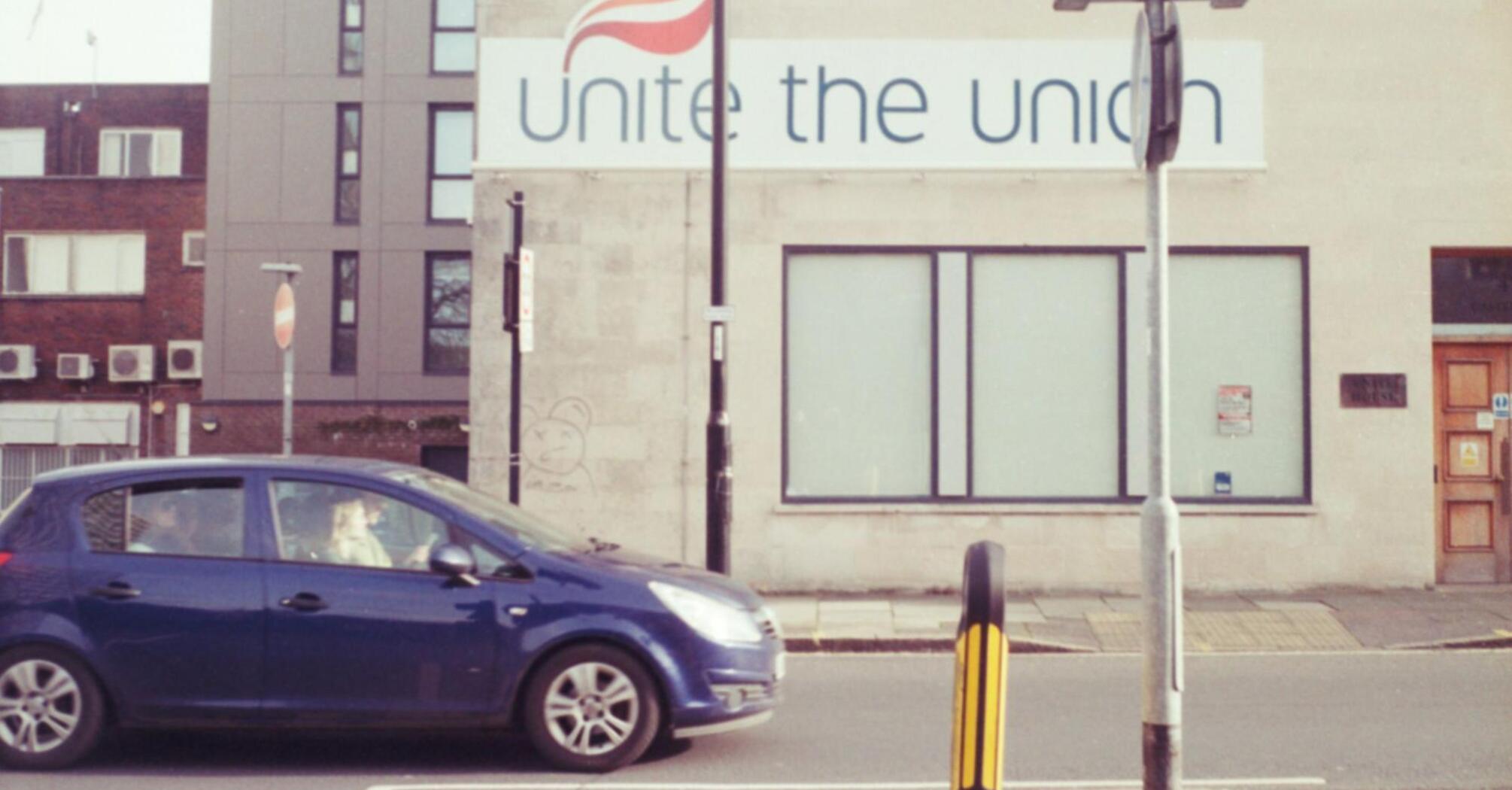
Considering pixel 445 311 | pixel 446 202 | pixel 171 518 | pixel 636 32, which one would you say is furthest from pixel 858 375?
pixel 446 202

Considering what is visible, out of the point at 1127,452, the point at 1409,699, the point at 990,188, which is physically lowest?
the point at 1409,699

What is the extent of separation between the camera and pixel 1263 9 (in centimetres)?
1451

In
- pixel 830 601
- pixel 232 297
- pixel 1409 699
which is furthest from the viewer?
pixel 232 297

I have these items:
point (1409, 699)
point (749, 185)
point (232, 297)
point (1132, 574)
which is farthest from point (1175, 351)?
point (232, 297)

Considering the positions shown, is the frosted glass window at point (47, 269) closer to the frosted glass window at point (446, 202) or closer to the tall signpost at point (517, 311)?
the frosted glass window at point (446, 202)

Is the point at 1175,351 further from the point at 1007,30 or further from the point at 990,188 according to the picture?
the point at 1007,30

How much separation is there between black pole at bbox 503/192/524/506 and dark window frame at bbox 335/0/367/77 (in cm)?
2220

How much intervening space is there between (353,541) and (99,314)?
1206 inches

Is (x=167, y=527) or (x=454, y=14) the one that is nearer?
(x=167, y=527)

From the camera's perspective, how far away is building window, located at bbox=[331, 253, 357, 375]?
111ft

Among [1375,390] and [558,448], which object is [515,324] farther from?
[1375,390]

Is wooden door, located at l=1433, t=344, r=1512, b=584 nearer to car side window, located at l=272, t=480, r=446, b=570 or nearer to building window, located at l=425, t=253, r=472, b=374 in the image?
car side window, located at l=272, t=480, r=446, b=570

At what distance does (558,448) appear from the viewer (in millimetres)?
14578

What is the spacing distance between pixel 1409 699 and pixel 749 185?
7884 millimetres
